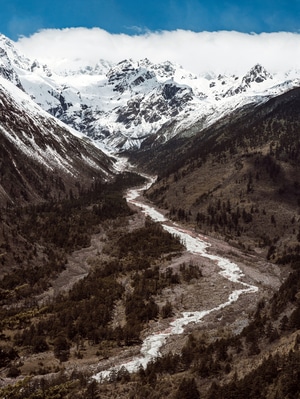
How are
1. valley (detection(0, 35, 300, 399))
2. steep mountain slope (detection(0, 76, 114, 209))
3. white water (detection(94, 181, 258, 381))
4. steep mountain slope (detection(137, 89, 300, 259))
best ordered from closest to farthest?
valley (detection(0, 35, 300, 399)) → white water (detection(94, 181, 258, 381)) → steep mountain slope (detection(137, 89, 300, 259)) → steep mountain slope (detection(0, 76, 114, 209))

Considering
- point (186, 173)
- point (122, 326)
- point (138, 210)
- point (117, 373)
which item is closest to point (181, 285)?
point (122, 326)

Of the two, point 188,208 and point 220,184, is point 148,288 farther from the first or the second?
point 220,184

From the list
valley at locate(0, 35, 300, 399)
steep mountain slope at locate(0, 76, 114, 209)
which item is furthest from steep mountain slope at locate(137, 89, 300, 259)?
steep mountain slope at locate(0, 76, 114, 209)

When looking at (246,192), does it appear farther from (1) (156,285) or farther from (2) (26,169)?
(2) (26,169)

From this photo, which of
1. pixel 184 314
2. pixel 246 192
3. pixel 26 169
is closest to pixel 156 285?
pixel 184 314

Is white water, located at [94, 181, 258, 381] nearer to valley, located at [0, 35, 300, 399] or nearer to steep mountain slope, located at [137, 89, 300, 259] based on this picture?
valley, located at [0, 35, 300, 399]

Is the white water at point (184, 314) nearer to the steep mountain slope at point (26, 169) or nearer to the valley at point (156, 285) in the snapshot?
the valley at point (156, 285)

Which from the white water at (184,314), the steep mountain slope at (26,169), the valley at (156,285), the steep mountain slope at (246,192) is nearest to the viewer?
the valley at (156,285)

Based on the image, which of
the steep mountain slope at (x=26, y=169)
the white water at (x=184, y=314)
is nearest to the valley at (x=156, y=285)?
the white water at (x=184, y=314)
